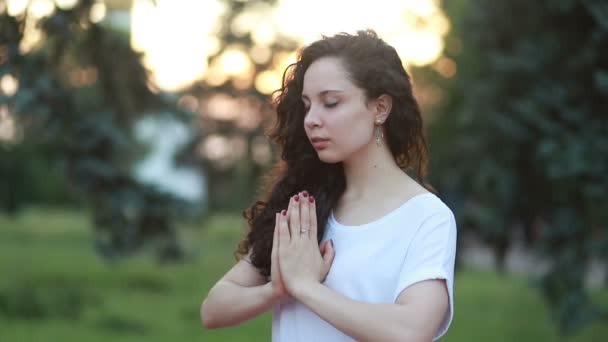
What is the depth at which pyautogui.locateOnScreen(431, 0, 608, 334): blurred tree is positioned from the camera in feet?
25.0

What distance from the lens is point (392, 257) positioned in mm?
2344

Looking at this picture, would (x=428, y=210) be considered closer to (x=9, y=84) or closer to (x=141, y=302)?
(x=9, y=84)

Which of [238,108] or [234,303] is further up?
[238,108]

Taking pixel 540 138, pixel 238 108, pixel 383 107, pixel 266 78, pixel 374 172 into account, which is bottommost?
pixel 374 172

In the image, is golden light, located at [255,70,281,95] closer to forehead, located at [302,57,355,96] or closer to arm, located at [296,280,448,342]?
forehead, located at [302,57,355,96]

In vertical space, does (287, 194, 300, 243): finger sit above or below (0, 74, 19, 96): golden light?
below

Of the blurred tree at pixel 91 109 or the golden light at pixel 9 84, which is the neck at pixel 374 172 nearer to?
the blurred tree at pixel 91 109

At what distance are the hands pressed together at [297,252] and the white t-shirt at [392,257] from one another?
0.17ft

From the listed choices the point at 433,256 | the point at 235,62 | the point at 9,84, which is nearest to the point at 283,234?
the point at 433,256

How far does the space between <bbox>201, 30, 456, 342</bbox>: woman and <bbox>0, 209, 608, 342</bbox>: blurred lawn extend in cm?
829

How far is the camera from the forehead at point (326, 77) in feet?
7.91

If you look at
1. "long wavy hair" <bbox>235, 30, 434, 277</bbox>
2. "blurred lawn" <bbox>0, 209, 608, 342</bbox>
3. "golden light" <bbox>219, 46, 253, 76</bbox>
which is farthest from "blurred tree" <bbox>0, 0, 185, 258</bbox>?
"golden light" <bbox>219, 46, 253, 76</bbox>

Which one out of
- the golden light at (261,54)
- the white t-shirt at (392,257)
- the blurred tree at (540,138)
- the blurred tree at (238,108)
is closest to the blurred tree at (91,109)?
the blurred tree at (238,108)

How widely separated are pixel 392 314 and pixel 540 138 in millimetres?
6033
